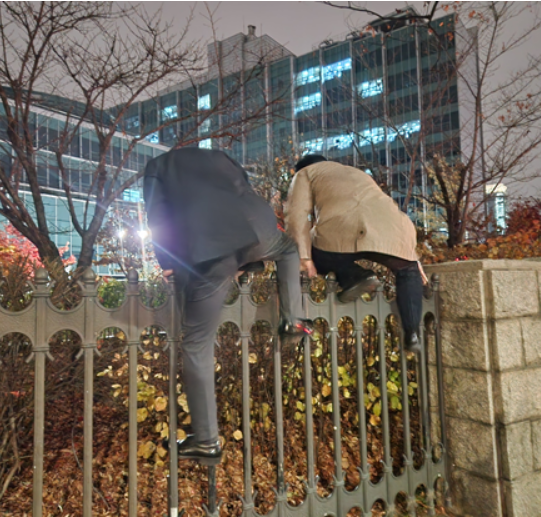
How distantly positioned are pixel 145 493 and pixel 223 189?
2332 millimetres

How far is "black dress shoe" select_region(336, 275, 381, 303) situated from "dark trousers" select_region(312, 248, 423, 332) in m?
0.02

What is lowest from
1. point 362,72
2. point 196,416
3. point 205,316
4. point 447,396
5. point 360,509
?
point 360,509

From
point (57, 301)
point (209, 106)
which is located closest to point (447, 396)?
point (57, 301)

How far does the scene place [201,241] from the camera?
6.88 ft

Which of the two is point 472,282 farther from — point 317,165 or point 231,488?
point 231,488

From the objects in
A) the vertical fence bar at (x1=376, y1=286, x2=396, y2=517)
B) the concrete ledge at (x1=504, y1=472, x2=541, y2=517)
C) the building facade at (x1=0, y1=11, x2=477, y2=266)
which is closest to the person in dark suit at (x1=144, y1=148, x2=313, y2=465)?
the vertical fence bar at (x1=376, y1=286, x2=396, y2=517)

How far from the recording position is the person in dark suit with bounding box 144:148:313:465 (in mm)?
2113

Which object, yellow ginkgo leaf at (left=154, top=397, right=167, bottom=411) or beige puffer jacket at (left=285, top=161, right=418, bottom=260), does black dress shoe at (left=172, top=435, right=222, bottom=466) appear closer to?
yellow ginkgo leaf at (left=154, top=397, right=167, bottom=411)

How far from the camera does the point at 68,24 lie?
4.50 m

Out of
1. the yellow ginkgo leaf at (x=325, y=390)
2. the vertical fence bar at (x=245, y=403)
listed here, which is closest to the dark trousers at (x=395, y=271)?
the vertical fence bar at (x=245, y=403)

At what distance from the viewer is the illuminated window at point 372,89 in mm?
6977

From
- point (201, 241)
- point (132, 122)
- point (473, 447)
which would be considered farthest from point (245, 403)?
point (132, 122)

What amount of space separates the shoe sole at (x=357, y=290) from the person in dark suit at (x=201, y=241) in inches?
A: 29.5

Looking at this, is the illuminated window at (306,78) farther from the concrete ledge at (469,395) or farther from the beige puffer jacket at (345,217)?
the concrete ledge at (469,395)
